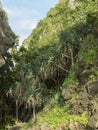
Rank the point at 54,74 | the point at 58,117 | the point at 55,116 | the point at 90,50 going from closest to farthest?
the point at 58,117, the point at 55,116, the point at 90,50, the point at 54,74

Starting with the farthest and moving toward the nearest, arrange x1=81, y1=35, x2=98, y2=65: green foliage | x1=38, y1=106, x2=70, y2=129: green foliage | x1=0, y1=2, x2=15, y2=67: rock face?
x1=0, y1=2, x2=15, y2=67: rock face < x1=81, y1=35, x2=98, y2=65: green foliage < x1=38, y1=106, x2=70, y2=129: green foliage

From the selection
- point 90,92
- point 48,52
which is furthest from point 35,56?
point 90,92

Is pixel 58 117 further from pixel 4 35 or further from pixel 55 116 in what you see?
pixel 4 35

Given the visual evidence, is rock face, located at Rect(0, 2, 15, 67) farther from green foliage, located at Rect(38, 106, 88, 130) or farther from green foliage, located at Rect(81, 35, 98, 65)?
green foliage, located at Rect(38, 106, 88, 130)

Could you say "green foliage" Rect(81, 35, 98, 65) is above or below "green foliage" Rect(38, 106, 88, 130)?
above

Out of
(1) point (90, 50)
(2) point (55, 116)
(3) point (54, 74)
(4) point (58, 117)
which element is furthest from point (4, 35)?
(4) point (58, 117)

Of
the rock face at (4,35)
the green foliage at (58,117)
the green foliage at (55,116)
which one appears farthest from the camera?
the rock face at (4,35)

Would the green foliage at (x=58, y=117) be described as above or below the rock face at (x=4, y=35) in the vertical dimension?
below

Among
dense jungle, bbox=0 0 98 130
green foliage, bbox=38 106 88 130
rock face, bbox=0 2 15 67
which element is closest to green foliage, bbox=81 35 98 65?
dense jungle, bbox=0 0 98 130

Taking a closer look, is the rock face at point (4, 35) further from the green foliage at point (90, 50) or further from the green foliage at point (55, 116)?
the green foliage at point (55, 116)

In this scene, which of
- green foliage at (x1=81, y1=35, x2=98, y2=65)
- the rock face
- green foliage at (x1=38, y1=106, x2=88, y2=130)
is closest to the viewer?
green foliage at (x1=38, y1=106, x2=88, y2=130)

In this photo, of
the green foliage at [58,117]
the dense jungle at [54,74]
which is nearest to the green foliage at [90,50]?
the dense jungle at [54,74]

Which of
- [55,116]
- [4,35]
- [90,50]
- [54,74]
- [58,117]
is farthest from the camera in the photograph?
[4,35]

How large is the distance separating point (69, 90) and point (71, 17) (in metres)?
18.7
